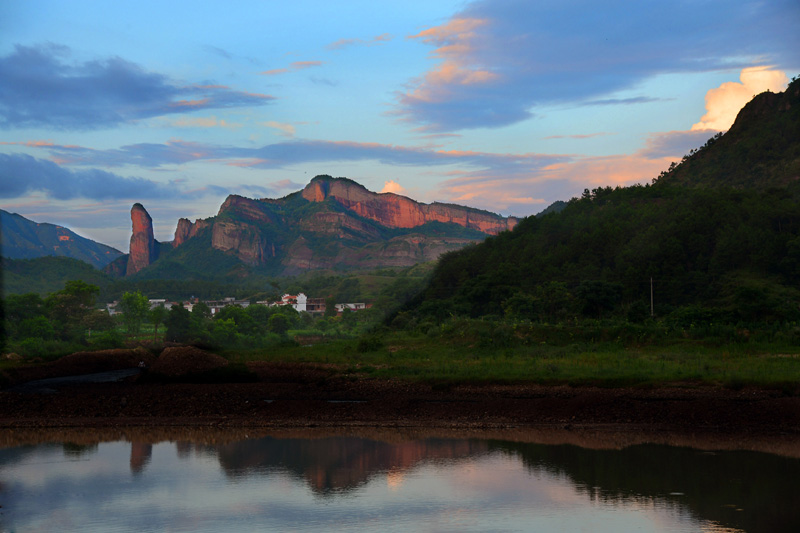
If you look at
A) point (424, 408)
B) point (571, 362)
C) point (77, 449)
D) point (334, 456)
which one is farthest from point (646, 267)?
point (77, 449)

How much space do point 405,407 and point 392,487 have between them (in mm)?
8256

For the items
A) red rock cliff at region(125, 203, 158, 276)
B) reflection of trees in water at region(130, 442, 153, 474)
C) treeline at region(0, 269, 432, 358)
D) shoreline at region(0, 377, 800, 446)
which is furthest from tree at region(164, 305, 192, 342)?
red rock cliff at region(125, 203, 158, 276)

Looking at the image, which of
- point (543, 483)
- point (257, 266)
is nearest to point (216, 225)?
point (257, 266)

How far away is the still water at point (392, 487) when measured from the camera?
38.0 ft

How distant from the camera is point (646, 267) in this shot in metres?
51.7

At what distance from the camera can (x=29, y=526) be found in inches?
452

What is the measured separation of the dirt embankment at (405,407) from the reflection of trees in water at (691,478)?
283cm

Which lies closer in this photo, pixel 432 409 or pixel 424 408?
pixel 432 409

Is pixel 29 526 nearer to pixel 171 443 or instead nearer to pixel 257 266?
pixel 171 443

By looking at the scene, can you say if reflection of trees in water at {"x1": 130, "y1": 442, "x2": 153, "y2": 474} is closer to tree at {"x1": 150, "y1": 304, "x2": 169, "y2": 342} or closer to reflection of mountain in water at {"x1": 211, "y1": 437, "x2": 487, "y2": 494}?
reflection of mountain in water at {"x1": 211, "y1": 437, "x2": 487, "y2": 494}

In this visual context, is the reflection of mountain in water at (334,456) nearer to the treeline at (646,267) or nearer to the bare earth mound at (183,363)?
the bare earth mound at (183,363)

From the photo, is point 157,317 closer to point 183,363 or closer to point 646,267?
point 183,363

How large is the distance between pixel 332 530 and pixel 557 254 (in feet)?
165

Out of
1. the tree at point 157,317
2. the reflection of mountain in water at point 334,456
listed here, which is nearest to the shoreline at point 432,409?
the reflection of mountain in water at point 334,456
